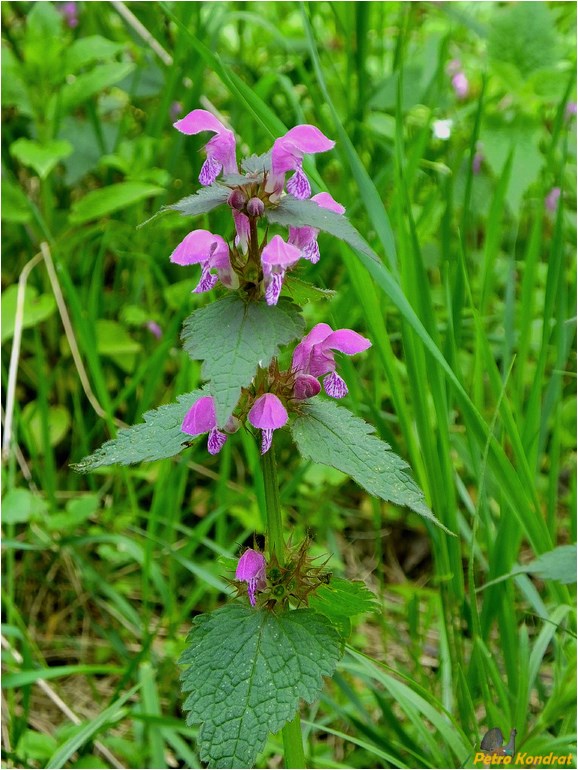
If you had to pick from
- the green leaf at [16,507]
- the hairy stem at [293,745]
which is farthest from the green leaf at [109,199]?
the hairy stem at [293,745]

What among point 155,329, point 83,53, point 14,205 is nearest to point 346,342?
point 155,329

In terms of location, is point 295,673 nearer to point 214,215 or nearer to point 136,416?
point 136,416

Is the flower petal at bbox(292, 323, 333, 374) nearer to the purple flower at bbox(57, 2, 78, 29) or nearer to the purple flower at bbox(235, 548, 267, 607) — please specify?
the purple flower at bbox(235, 548, 267, 607)

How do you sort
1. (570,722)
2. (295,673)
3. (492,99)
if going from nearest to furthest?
(295,673), (570,722), (492,99)

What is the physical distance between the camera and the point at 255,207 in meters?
0.72

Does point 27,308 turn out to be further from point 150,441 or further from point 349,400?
point 150,441

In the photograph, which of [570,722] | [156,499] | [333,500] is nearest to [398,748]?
[570,722]

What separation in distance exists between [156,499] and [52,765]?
54 centimetres

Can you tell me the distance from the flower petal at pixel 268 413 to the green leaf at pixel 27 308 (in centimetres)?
106

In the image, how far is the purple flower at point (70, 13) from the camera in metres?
2.20

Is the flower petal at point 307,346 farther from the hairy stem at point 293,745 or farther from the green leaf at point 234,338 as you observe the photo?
the hairy stem at point 293,745

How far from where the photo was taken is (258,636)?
0.80 metres

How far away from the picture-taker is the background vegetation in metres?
1.15

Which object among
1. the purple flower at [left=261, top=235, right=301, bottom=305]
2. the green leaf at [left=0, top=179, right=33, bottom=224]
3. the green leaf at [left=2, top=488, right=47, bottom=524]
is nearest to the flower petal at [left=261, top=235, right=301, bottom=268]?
the purple flower at [left=261, top=235, right=301, bottom=305]
